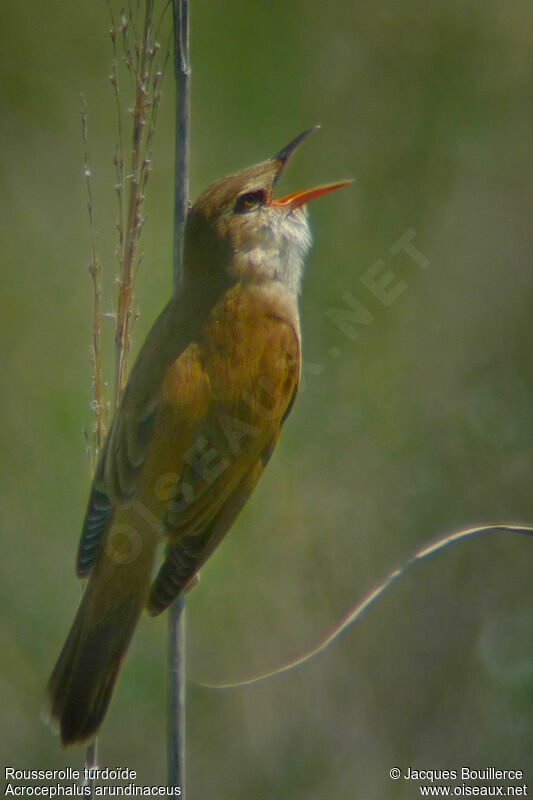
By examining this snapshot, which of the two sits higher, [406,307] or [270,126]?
[270,126]

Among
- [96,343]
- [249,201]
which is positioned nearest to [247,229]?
[249,201]

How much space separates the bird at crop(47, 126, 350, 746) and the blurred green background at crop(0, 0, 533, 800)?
0.93ft

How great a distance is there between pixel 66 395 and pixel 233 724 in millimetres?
1345

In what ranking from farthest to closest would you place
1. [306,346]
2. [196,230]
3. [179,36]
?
1. [306,346]
2. [196,230]
3. [179,36]

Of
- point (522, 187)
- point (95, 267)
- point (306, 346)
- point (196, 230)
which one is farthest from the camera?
point (522, 187)

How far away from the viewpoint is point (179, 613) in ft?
8.66

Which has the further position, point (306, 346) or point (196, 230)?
point (306, 346)

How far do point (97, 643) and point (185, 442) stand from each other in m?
0.63

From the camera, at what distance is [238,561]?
3406 millimetres

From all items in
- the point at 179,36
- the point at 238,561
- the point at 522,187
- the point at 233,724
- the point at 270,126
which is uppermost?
the point at 179,36

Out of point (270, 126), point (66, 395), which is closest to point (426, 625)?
point (66, 395)

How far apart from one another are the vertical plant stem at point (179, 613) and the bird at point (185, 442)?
0.13 meters

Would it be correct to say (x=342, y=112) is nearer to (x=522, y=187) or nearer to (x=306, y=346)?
(x=522, y=187)

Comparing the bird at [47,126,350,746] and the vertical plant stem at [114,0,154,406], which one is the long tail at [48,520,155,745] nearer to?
the bird at [47,126,350,746]
